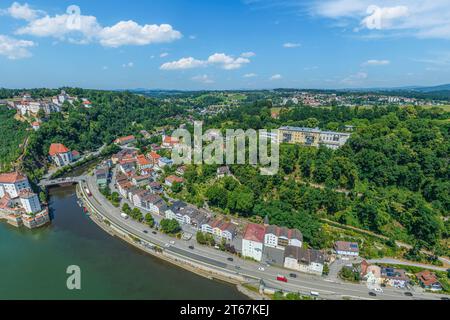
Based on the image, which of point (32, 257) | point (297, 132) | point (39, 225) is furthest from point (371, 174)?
point (39, 225)

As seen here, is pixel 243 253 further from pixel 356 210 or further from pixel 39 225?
pixel 39 225

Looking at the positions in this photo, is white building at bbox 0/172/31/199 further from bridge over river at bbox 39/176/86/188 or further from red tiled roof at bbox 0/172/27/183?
bridge over river at bbox 39/176/86/188

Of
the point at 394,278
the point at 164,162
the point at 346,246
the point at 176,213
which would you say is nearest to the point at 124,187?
the point at 164,162

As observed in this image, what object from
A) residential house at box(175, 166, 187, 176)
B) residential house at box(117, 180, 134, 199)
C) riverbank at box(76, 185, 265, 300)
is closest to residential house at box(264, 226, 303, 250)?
riverbank at box(76, 185, 265, 300)

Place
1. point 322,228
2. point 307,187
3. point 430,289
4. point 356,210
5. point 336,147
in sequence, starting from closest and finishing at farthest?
point 430,289, point 322,228, point 356,210, point 307,187, point 336,147

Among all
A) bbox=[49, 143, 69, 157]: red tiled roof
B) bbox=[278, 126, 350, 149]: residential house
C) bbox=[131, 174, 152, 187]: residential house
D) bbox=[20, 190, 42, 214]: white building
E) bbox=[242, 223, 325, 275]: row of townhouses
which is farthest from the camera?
bbox=[49, 143, 69, 157]: red tiled roof

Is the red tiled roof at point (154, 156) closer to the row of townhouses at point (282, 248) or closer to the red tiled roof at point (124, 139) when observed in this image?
the red tiled roof at point (124, 139)

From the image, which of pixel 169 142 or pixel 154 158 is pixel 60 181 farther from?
pixel 169 142
